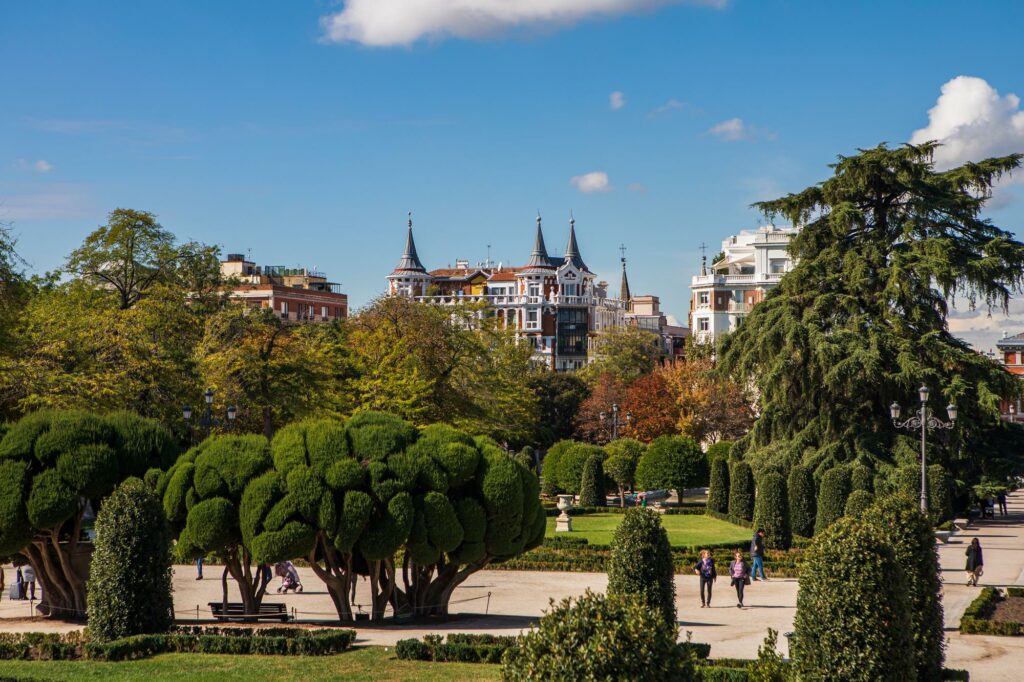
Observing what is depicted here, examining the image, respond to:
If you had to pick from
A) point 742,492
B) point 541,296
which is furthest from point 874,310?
point 541,296

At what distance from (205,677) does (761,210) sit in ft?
109

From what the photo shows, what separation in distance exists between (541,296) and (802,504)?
9339cm

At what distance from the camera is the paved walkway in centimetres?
2116

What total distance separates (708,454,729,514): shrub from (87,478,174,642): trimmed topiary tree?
28.4 meters

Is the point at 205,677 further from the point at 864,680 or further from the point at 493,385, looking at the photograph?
the point at 493,385

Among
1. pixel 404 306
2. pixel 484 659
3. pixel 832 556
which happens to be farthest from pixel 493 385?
pixel 832 556

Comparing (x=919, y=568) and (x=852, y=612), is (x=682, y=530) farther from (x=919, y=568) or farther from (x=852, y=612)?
(x=852, y=612)

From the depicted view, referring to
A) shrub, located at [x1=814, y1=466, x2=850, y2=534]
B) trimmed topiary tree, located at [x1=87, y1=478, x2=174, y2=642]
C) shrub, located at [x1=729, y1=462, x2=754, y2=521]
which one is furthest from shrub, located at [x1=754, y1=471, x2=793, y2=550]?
trimmed topiary tree, located at [x1=87, y1=478, x2=174, y2=642]

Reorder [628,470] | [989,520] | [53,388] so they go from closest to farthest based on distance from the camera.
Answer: [53,388] < [989,520] < [628,470]

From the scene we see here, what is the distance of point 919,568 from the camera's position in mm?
16516

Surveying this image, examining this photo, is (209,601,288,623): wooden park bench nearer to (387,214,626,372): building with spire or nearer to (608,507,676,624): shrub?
(608,507,676,624): shrub

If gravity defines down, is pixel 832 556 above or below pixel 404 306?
below

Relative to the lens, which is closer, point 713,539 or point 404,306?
→ point 713,539

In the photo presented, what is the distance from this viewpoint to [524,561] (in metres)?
33.5
